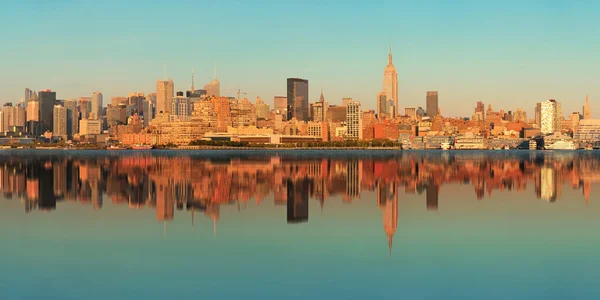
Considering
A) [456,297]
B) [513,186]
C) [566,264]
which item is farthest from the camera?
[513,186]

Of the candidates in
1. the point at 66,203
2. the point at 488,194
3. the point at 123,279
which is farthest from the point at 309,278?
the point at 488,194

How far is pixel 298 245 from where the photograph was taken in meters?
19.8

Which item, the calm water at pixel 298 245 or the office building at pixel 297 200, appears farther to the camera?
the office building at pixel 297 200

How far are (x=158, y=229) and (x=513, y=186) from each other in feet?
95.2

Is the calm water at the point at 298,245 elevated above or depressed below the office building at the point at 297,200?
below

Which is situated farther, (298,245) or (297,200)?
(297,200)

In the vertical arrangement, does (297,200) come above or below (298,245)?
above

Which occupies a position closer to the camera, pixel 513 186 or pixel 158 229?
pixel 158 229

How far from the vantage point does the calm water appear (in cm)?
1464

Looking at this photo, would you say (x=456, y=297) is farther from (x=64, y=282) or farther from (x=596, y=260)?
(x=64, y=282)

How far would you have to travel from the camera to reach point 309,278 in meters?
15.4

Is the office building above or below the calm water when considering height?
above

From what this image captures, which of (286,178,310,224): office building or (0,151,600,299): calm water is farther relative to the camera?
(286,178,310,224): office building

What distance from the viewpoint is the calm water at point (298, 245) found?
48.0 feet
